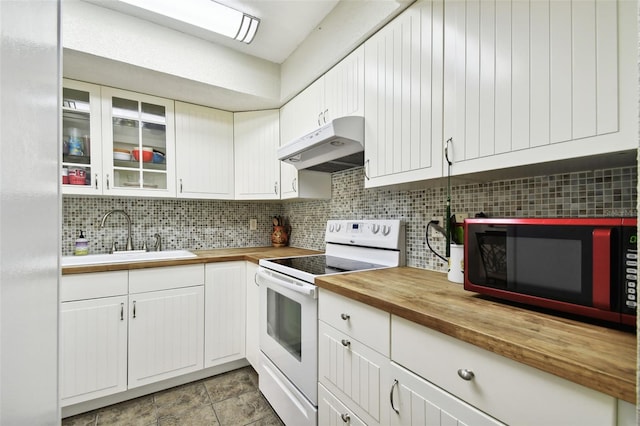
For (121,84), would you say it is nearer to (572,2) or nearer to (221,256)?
(221,256)

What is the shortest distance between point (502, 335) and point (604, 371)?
172 millimetres

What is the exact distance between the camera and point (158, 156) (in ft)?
7.18

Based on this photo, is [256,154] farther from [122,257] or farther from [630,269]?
[630,269]

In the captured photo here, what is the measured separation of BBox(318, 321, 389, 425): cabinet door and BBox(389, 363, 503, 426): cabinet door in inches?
1.9

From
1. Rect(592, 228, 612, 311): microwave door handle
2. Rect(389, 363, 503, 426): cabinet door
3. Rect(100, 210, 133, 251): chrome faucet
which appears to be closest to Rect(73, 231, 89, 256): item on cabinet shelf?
Rect(100, 210, 133, 251): chrome faucet

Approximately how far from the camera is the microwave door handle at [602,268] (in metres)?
0.64

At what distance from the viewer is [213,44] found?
1978mm

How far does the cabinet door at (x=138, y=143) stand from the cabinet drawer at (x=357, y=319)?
5.45 feet

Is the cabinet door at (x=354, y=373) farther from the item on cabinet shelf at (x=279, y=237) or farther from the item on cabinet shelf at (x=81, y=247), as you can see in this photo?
the item on cabinet shelf at (x=81, y=247)

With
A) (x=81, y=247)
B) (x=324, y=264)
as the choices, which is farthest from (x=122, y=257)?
(x=324, y=264)

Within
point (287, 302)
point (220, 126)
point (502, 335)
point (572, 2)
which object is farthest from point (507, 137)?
point (220, 126)

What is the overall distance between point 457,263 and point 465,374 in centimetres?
56

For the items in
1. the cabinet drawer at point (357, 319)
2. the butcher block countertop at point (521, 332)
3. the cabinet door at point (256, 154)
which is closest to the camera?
the butcher block countertop at point (521, 332)

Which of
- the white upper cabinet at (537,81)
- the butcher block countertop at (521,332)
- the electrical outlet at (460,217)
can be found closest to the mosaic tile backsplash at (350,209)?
the electrical outlet at (460,217)
